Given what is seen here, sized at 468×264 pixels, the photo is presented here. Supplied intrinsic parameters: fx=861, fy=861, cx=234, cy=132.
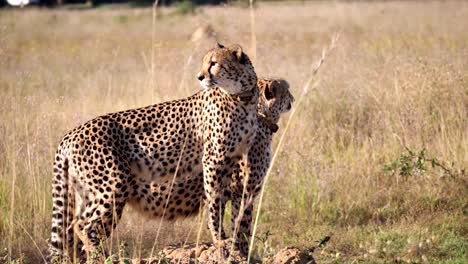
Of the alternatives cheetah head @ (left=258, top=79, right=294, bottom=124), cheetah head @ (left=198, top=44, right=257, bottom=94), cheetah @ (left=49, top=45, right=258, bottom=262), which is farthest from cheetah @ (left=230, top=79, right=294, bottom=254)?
cheetah head @ (left=198, top=44, right=257, bottom=94)

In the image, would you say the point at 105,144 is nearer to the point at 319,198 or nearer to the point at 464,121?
the point at 319,198

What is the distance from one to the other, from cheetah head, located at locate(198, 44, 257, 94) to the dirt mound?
78 centimetres

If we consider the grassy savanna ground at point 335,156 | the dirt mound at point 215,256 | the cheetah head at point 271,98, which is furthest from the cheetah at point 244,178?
the dirt mound at point 215,256

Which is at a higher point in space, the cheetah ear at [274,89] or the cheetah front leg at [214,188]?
the cheetah ear at [274,89]

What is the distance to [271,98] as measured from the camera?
188 inches

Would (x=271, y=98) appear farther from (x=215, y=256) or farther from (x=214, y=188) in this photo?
(x=215, y=256)

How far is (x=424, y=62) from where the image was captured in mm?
7266

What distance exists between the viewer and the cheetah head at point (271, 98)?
15.6ft

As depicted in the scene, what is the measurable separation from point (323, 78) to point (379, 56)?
986mm

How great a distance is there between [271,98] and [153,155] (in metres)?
0.81

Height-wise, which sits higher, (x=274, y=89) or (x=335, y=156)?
(x=274, y=89)

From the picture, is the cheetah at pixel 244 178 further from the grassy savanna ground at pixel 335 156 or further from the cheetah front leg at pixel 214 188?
the grassy savanna ground at pixel 335 156

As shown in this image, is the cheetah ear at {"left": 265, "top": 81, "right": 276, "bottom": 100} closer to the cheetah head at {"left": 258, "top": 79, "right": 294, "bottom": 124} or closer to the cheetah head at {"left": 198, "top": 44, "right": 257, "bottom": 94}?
the cheetah head at {"left": 258, "top": 79, "right": 294, "bottom": 124}

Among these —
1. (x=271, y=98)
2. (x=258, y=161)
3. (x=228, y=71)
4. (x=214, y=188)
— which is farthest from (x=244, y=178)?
(x=228, y=71)
